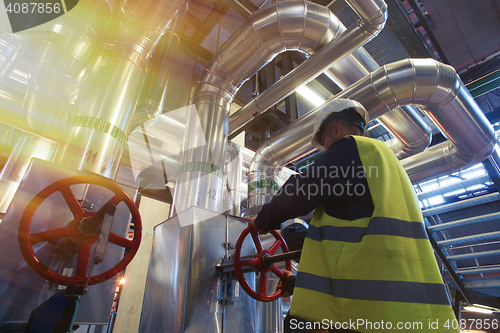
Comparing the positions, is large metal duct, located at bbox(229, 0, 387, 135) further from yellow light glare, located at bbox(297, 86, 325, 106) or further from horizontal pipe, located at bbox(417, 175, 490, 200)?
horizontal pipe, located at bbox(417, 175, 490, 200)

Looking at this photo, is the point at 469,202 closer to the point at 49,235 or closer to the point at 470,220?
the point at 470,220

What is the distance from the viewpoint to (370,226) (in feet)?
2.65

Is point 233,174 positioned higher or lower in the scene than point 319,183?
higher

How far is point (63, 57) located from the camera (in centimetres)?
142

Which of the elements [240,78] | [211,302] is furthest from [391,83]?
[211,302]

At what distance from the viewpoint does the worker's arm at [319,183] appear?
91cm

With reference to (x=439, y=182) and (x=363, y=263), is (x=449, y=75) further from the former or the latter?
(x=439, y=182)

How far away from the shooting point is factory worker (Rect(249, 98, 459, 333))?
71cm

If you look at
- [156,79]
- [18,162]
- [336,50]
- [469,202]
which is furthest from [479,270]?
[18,162]

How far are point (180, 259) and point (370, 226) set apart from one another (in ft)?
3.11

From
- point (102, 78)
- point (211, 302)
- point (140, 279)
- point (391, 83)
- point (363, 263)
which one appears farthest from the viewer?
point (140, 279)

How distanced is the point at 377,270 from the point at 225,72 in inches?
75.9

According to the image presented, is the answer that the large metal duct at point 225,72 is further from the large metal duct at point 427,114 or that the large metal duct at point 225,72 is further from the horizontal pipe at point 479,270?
the horizontal pipe at point 479,270

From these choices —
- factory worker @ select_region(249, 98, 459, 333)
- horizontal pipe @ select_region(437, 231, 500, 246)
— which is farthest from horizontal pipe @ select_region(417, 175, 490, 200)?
factory worker @ select_region(249, 98, 459, 333)
